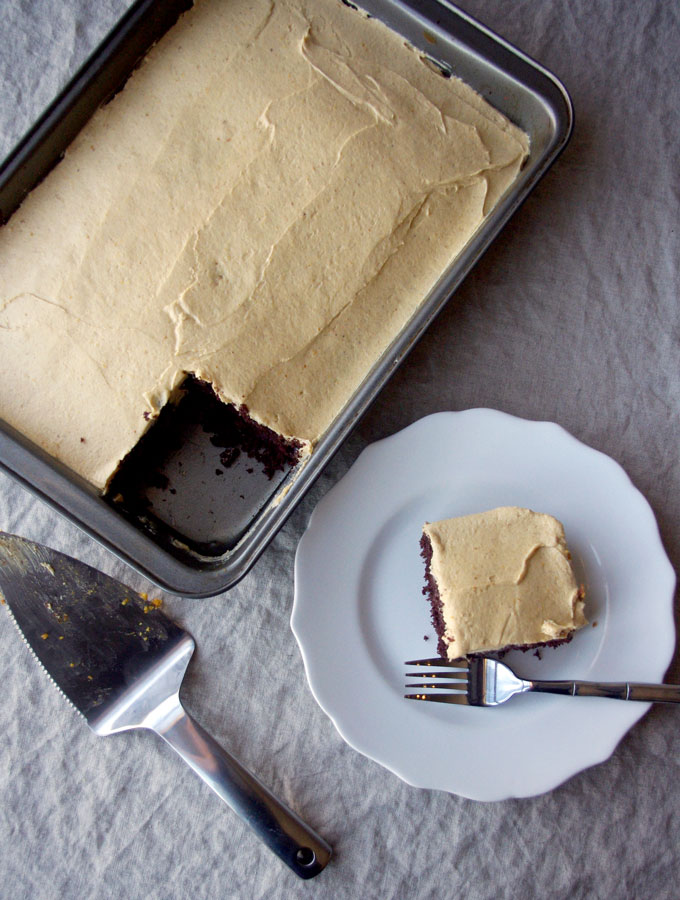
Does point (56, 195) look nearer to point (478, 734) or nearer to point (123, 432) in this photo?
point (123, 432)

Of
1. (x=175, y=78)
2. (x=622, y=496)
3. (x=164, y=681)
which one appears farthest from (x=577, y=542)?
(x=175, y=78)

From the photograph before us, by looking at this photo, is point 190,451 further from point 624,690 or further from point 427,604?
point 624,690

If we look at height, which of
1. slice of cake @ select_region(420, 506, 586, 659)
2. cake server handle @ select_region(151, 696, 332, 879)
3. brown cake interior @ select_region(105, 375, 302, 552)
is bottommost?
cake server handle @ select_region(151, 696, 332, 879)

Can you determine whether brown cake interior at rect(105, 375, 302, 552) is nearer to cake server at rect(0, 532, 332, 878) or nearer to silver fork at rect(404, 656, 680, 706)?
cake server at rect(0, 532, 332, 878)

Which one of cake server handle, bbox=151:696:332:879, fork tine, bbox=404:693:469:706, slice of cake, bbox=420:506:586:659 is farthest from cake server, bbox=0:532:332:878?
slice of cake, bbox=420:506:586:659

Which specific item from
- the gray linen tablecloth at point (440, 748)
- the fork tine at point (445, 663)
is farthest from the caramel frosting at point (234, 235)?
the fork tine at point (445, 663)

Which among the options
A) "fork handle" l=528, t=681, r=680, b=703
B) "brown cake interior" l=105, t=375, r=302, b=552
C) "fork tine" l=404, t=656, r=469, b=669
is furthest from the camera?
"brown cake interior" l=105, t=375, r=302, b=552

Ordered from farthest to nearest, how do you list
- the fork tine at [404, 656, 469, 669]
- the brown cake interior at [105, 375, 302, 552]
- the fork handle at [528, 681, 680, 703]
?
the brown cake interior at [105, 375, 302, 552] → the fork tine at [404, 656, 469, 669] → the fork handle at [528, 681, 680, 703]
